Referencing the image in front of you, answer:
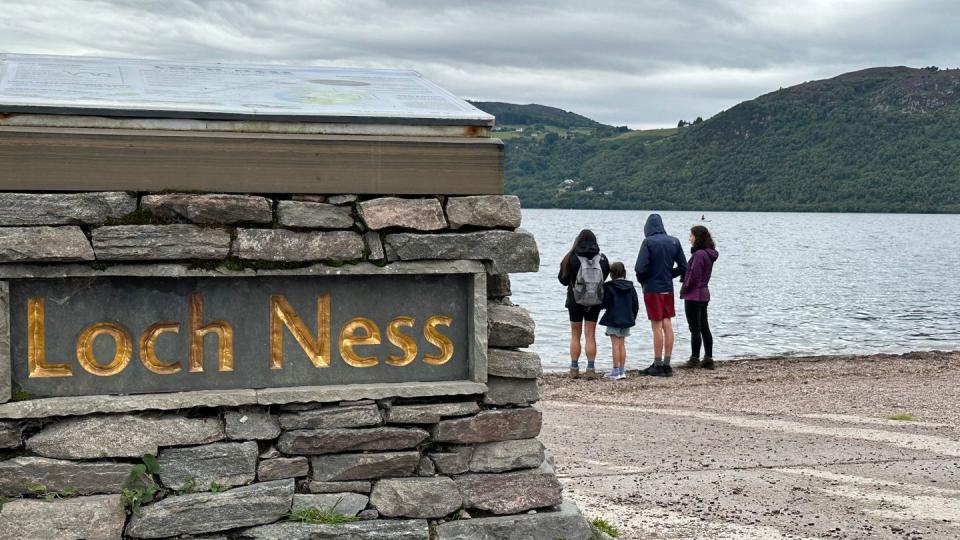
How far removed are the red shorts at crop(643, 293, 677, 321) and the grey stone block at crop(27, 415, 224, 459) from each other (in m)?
9.66

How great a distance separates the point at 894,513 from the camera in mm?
6340

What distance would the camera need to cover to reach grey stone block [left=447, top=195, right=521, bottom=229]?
187 inches

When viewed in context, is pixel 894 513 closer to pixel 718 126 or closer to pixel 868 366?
pixel 868 366

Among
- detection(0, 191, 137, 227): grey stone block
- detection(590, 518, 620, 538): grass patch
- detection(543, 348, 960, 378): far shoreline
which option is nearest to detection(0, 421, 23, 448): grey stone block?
detection(0, 191, 137, 227): grey stone block

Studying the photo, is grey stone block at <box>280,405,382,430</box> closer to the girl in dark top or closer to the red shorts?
the girl in dark top

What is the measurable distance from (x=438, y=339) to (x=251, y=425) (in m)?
0.88

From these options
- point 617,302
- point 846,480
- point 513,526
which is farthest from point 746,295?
point 513,526

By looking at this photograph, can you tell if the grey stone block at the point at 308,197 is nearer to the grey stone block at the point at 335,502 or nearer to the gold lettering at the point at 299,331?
the gold lettering at the point at 299,331

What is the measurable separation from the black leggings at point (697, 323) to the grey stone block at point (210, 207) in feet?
33.3

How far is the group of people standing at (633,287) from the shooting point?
1291cm

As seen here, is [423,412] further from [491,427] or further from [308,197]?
[308,197]

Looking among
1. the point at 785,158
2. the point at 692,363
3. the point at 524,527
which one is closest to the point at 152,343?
the point at 524,527

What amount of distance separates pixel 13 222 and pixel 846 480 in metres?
5.32

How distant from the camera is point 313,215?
4.58 m
